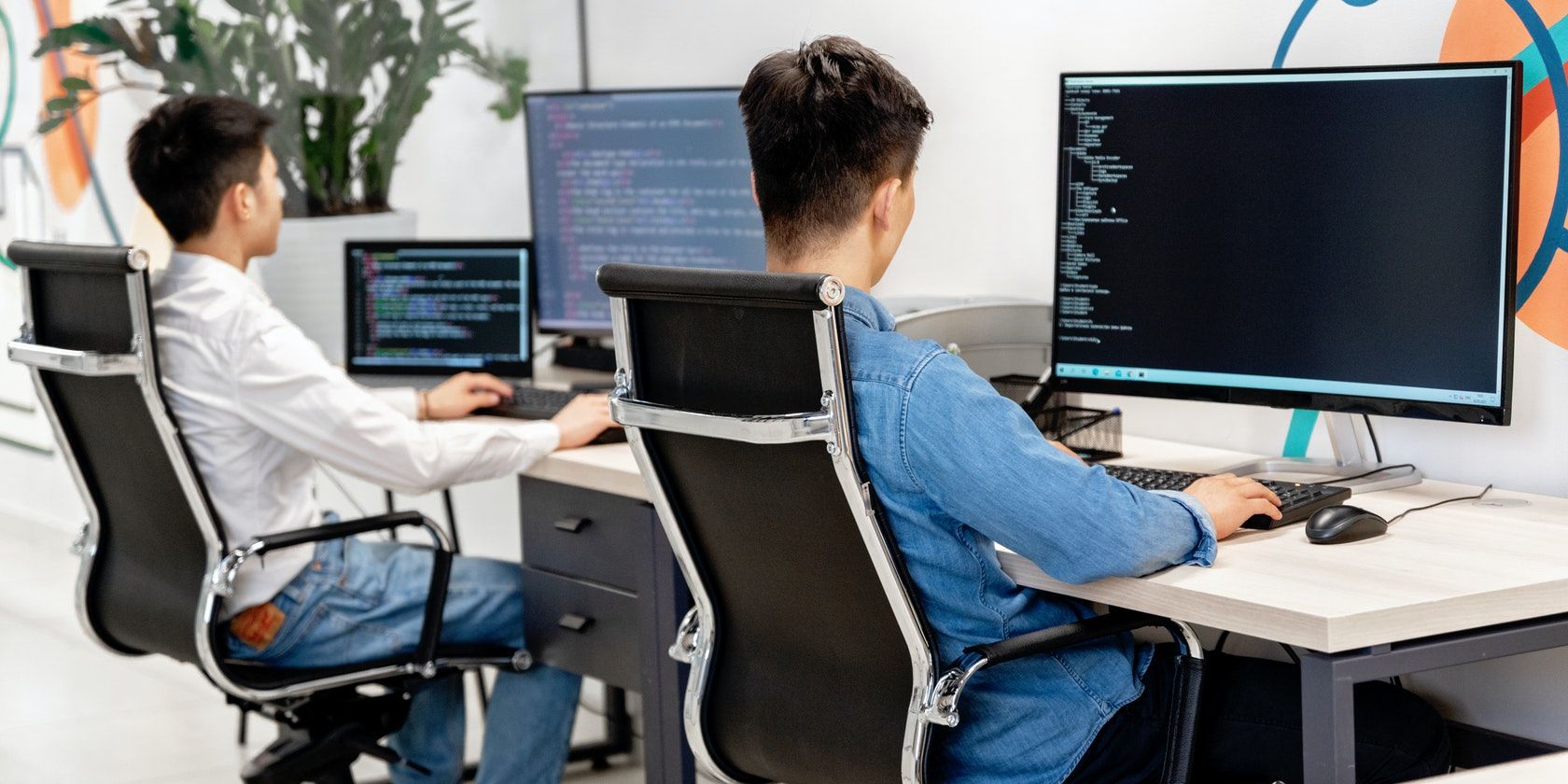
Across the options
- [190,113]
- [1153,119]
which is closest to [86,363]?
[190,113]

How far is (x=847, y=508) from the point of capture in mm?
1567

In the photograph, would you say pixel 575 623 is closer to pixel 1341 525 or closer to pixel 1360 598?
pixel 1341 525

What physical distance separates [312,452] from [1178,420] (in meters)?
1.36

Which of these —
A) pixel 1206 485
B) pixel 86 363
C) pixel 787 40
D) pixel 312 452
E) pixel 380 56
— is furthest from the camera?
pixel 380 56

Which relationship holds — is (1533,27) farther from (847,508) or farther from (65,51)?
(65,51)

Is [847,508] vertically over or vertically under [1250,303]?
under

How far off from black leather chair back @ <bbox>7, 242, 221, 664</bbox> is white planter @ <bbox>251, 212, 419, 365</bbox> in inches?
43.9

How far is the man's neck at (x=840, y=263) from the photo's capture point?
168cm

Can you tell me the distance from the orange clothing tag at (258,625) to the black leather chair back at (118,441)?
0.22 feet

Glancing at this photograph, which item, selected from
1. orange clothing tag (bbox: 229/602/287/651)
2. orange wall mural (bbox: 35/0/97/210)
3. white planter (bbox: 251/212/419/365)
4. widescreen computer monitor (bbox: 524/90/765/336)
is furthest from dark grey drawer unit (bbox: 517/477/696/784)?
orange wall mural (bbox: 35/0/97/210)

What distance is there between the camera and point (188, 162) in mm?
2551

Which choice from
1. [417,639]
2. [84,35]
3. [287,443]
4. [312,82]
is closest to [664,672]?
[417,639]

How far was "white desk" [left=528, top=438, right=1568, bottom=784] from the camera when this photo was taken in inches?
60.1

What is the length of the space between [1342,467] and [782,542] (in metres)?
0.94
